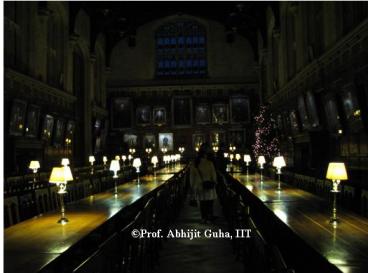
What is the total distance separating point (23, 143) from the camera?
1362cm

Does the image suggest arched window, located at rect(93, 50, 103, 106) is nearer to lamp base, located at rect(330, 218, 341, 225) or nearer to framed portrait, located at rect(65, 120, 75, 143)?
framed portrait, located at rect(65, 120, 75, 143)

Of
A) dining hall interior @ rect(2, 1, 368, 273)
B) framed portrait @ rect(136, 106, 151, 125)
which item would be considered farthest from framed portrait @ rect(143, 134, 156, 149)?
framed portrait @ rect(136, 106, 151, 125)

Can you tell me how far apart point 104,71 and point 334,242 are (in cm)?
2661

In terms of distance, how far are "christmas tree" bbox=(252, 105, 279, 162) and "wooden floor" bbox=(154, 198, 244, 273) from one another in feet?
36.4

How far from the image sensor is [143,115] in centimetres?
2912

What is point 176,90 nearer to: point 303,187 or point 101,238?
point 303,187

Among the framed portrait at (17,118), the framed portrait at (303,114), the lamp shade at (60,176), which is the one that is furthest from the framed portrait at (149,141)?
the lamp shade at (60,176)

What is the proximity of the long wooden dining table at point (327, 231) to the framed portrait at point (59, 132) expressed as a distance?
13.1m

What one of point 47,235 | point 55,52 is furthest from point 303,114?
point 47,235

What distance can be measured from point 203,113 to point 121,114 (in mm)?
5533

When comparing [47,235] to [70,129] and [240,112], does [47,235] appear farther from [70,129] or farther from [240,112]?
[240,112]

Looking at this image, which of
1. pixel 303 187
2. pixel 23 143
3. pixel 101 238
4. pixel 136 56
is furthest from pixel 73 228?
pixel 136 56

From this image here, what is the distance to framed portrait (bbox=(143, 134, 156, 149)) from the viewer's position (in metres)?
29.0

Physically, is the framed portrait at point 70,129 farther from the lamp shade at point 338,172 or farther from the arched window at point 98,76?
the lamp shade at point 338,172
